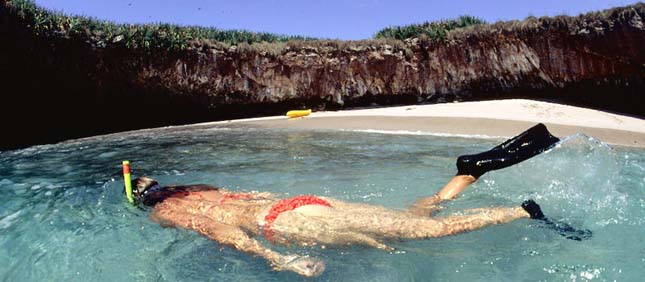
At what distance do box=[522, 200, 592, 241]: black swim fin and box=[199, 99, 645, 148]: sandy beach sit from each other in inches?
210

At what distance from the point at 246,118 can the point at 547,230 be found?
13.5 metres

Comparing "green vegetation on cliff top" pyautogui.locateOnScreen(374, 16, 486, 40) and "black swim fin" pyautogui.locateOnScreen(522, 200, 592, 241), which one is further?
"green vegetation on cliff top" pyautogui.locateOnScreen(374, 16, 486, 40)

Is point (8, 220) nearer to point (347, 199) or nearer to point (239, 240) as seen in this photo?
point (239, 240)

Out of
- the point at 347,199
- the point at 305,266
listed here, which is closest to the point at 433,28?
the point at 347,199

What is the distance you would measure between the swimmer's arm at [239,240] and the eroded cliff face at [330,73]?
10.5 m

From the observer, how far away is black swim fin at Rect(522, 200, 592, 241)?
3133 mm

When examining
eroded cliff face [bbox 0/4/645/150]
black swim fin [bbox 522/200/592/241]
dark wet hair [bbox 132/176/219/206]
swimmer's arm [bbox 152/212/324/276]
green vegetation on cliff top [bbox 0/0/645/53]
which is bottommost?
black swim fin [bbox 522/200/592/241]

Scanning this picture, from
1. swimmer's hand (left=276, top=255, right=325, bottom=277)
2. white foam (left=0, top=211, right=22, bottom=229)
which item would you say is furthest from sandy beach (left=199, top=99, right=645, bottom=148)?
white foam (left=0, top=211, right=22, bottom=229)

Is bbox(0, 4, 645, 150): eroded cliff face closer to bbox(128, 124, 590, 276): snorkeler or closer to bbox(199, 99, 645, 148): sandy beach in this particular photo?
bbox(199, 99, 645, 148): sandy beach

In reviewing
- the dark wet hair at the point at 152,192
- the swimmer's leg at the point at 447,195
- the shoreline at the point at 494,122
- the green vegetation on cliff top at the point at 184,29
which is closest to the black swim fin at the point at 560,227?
the swimmer's leg at the point at 447,195

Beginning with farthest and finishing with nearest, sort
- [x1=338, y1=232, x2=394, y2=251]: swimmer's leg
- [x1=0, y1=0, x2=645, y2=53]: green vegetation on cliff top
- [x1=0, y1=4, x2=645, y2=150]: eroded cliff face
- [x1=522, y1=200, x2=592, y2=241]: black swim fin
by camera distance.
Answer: [x1=0, y1=4, x2=645, y2=150]: eroded cliff face → [x1=0, y1=0, x2=645, y2=53]: green vegetation on cliff top → [x1=522, y1=200, x2=592, y2=241]: black swim fin → [x1=338, y1=232, x2=394, y2=251]: swimmer's leg

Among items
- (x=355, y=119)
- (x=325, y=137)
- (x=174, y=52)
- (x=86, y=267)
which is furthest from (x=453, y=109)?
(x=86, y=267)

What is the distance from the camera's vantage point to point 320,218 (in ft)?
10.3

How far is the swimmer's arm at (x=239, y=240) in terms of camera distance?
255 centimetres
